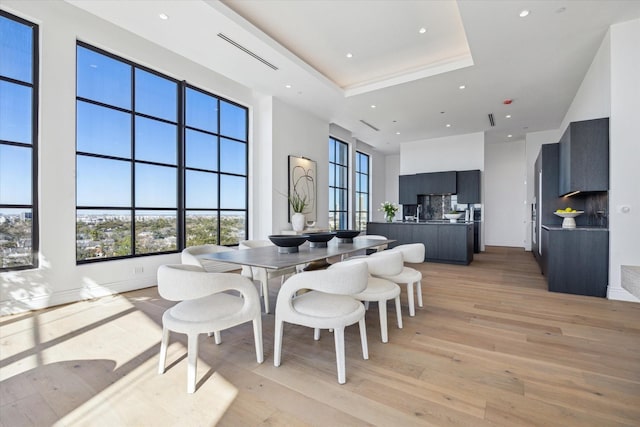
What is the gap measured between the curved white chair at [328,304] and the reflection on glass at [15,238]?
324 cm

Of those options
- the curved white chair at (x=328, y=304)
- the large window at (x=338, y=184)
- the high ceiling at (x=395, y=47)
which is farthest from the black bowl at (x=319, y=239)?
the large window at (x=338, y=184)

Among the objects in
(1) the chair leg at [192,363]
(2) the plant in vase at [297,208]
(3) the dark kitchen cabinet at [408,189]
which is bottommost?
(1) the chair leg at [192,363]

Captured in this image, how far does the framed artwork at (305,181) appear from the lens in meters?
6.42

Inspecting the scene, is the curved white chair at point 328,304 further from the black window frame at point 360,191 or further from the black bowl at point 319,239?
the black window frame at point 360,191

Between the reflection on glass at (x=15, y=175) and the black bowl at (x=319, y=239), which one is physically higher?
the reflection on glass at (x=15, y=175)

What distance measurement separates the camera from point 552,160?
5363 mm

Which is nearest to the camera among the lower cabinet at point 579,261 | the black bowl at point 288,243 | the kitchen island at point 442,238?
the black bowl at point 288,243

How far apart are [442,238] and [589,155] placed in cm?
288

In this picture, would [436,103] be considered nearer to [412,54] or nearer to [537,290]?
[412,54]

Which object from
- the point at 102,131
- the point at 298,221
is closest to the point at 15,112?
the point at 102,131

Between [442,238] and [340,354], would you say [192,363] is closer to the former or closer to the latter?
[340,354]

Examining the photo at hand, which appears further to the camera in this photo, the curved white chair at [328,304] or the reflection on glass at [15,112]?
the reflection on glass at [15,112]

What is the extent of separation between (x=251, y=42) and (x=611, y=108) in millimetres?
4699

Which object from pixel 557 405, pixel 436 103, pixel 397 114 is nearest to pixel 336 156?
pixel 397 114
